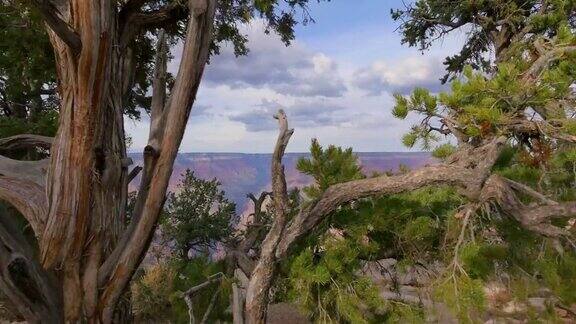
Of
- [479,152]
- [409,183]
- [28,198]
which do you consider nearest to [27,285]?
[28,198]

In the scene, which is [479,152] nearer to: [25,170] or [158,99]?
[158,99]

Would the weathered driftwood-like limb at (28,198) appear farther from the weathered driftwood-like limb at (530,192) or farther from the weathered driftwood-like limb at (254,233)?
the weathered driftwood-like limb at (530,192)

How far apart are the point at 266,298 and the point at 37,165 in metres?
2.95

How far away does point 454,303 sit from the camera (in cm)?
397

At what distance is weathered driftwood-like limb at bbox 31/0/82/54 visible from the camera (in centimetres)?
397

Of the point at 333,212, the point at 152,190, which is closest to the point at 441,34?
the point at 333,212

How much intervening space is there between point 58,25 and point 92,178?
1.52 meters

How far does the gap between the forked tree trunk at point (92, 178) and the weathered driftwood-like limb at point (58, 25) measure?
40 millimetres

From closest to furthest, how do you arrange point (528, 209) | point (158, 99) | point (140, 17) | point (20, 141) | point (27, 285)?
point (528, 209)
point (27, 285)
point (158, 99)
point (140, 17)
point (20, 141)

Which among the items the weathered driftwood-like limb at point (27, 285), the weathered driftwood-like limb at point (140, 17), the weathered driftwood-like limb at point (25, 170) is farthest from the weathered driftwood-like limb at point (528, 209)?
the weathered driftwood-like limb at point (25, 170)

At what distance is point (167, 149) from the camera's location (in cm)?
511

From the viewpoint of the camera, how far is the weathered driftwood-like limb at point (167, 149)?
504 centimetres

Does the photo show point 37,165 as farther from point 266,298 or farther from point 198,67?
point 266,298

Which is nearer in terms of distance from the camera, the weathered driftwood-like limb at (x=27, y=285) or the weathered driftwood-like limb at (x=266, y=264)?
the weathered driftwood-like limb at (x=266, y=264)
